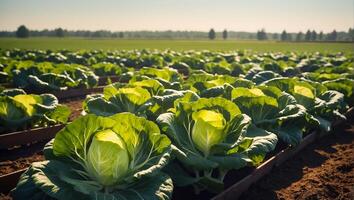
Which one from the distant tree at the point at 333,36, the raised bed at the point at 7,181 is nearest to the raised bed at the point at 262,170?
the raised bed at the point at 7,181

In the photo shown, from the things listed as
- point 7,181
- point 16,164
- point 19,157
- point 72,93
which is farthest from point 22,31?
point 7,181

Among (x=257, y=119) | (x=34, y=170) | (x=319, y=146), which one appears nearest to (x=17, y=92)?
(x=34, y=170)

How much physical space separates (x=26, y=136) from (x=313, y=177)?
5.09 meters

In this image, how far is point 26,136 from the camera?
6.16m

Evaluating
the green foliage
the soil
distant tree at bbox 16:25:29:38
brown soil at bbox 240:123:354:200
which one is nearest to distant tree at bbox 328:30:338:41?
distant tree at bbox 16:25:29:38

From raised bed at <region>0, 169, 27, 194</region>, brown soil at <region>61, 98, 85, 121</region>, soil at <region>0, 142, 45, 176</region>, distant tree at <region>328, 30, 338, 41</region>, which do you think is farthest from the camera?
distant tree at <region>328, 30, 338, 41</region>

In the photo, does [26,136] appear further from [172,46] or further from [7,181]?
[172,46]

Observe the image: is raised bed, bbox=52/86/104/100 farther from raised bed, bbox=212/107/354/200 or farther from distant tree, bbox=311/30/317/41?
distant tree, bbox=311/30/317/41

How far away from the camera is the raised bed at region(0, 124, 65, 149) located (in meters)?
5.87

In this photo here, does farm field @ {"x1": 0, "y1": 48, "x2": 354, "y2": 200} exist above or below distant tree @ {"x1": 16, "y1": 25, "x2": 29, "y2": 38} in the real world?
below

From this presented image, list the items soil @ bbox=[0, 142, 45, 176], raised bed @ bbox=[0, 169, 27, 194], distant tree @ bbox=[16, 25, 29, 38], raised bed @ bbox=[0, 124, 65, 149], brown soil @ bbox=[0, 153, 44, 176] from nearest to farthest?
1. raised bed @ bbox=[0, 169, 27, 194]
2. brown soil @ bbox=[0, 153, 44, 176]
3. soil @ bbox=[0, 142, 45, 176]
4. raised bed @ bbox=[0, 124, 65, 149]
5. distant tree @ bbox=[16, 25, 29, 38]

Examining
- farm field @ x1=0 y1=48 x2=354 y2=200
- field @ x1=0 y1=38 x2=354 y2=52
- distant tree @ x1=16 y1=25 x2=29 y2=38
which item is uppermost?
distant tree @ x1=16 y1=25 x2=29 y2=38

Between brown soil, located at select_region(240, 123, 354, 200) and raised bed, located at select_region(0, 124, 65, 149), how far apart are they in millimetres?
4098

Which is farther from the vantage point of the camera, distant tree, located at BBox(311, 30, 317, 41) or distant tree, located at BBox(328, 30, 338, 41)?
distant tree, located at BBox(328, 30, 338, 41)
